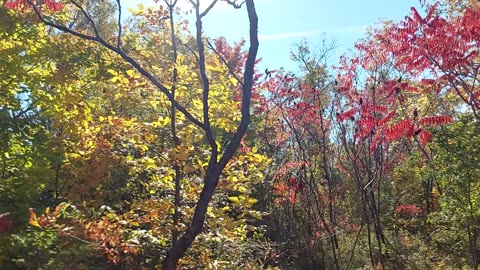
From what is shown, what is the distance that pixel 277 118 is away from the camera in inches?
478

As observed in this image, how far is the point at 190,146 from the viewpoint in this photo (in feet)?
14.0

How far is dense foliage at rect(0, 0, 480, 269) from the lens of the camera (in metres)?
3.76

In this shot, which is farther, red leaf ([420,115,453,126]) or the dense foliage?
red leaf ([420,115,453,126])

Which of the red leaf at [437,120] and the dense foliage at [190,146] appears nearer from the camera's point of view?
the dense foliage at [190,146]

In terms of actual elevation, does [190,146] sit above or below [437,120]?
below

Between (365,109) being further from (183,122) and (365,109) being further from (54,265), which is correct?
(54,265)

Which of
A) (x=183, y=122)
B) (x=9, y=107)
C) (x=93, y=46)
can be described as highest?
(x=93, y=46)

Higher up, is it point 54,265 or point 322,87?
point 322,87

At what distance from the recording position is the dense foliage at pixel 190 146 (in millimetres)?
3760

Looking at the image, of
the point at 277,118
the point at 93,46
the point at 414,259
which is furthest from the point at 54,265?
the point at 277,118

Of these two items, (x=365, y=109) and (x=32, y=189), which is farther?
(x=365, y=109)

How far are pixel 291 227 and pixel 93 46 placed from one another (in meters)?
7.73

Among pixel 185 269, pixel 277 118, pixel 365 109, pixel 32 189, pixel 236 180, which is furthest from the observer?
pixel 277 118

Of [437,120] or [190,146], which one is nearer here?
[190,146]
